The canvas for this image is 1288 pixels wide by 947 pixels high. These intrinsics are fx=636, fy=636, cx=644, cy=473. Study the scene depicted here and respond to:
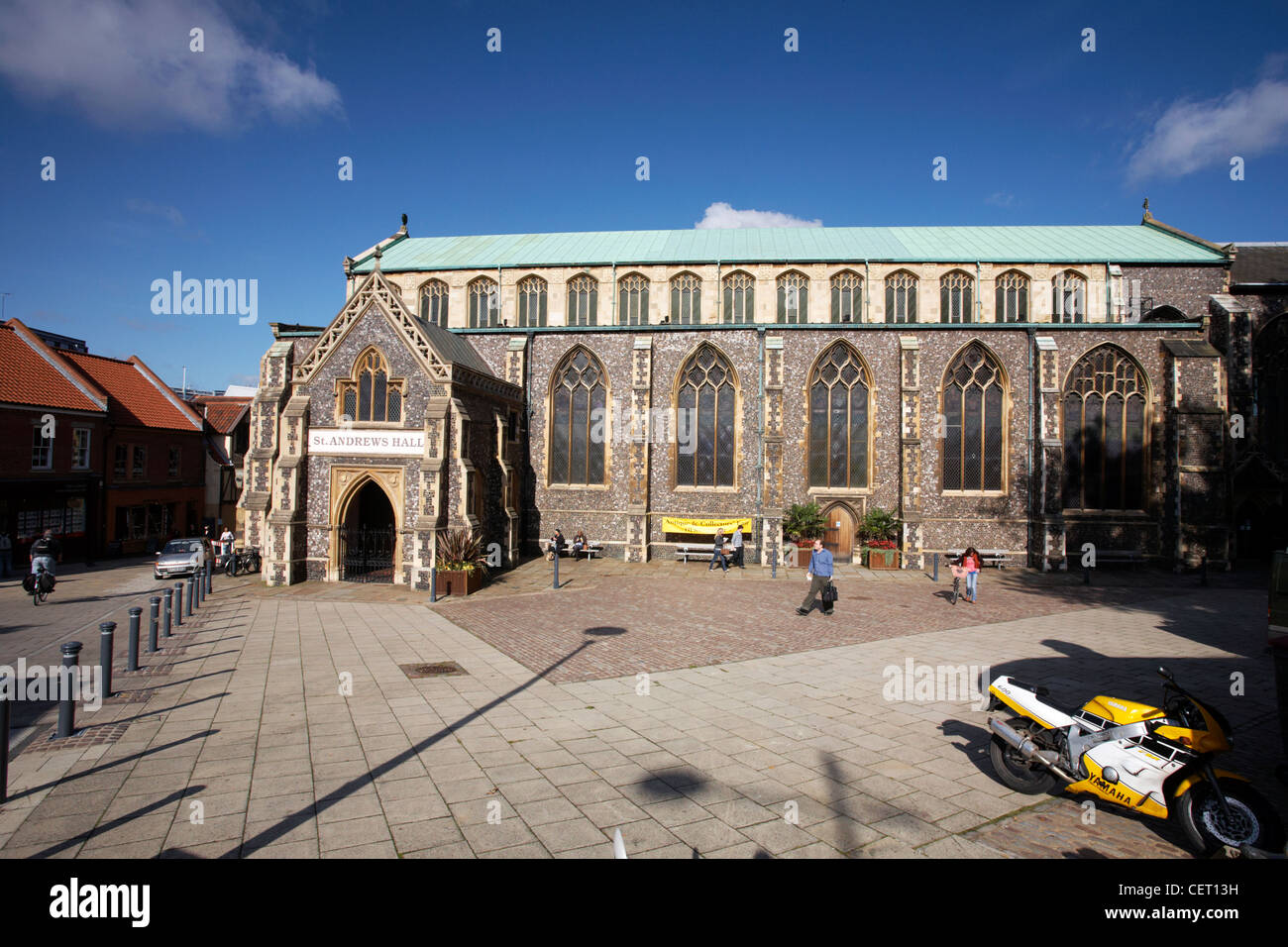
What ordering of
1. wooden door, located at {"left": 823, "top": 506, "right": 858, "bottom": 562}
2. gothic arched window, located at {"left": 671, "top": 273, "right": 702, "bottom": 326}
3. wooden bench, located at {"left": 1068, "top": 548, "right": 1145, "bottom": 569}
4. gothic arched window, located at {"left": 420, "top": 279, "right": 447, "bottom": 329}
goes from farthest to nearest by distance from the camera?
1. gothic arched window, located at {"left": 420, "top": 279, "right": 447, "bottom": 329}
2. gothic arched window, located at {"left": 671, "top": 273, "right": 702, "bottom": 326}
3. wooden door, located at {"left": 823, "top": 506, "right": 858, "bottom": 562}
4. wooden bench, located at {"left": 1068, "top": 548, "right": 1145, "bottom": 569}

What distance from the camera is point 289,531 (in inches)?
755

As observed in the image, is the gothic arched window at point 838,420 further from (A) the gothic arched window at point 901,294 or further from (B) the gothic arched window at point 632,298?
(B) the gothic arched window at point 632,298

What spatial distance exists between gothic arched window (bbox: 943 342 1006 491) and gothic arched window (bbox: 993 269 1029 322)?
18.6 ft

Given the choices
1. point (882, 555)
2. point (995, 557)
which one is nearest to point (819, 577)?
point (882, 555)

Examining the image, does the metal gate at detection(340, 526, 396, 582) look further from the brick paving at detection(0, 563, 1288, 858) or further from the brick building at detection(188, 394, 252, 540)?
the brick building at detection(188, 394, 252, 540)

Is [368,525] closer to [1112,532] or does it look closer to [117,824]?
[117,824]

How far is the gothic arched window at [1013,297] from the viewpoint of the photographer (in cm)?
2853

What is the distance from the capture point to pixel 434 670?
34.0 ft

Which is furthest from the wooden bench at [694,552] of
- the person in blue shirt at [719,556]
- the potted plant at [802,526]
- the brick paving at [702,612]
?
the potted plant at [802,526]

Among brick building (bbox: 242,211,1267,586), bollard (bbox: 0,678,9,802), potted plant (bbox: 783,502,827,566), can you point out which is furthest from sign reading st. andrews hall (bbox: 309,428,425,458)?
bollard (bbox: 0,678,9,802)

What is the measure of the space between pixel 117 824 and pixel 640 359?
2150 cm

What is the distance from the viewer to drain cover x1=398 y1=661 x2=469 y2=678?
1009 cm

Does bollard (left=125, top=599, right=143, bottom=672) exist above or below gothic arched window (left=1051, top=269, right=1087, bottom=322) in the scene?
below

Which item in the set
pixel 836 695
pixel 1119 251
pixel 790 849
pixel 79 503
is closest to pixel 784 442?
pixel 836 695
